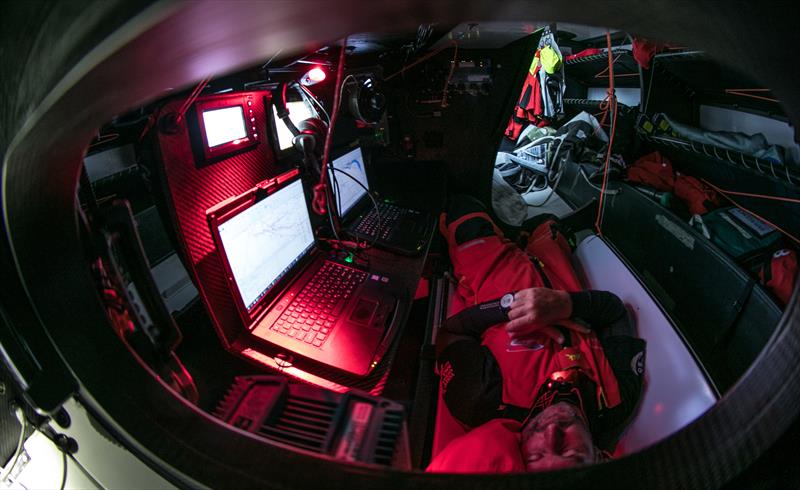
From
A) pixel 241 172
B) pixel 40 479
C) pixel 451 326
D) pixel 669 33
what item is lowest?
pixel 451 326

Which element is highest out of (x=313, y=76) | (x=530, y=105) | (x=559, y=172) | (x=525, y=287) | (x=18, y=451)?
(x=313, y=76)

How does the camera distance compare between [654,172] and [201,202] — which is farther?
[654,172]

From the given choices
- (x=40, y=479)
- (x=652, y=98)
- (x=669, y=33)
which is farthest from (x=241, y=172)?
(x=652, y=98)

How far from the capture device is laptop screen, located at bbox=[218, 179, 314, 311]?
2.50 feet

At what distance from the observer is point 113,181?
67 cm

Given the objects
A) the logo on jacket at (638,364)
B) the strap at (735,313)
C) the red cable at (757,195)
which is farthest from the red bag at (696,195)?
the logo on jacket at (638,364)

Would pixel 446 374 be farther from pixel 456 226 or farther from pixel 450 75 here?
pixel 450 75

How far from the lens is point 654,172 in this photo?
2484 mm

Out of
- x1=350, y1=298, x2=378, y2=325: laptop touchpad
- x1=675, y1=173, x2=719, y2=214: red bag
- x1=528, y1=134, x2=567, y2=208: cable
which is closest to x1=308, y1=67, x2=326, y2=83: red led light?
x1=350, y1=298, x2=378, y2=325: laptop touchpad

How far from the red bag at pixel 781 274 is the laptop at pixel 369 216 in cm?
144

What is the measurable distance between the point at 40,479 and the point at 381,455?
47cm

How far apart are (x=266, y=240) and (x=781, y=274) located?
200cm

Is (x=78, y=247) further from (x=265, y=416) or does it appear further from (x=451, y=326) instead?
(x=451, y=326)

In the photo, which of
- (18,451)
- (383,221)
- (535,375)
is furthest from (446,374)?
(18,451)
